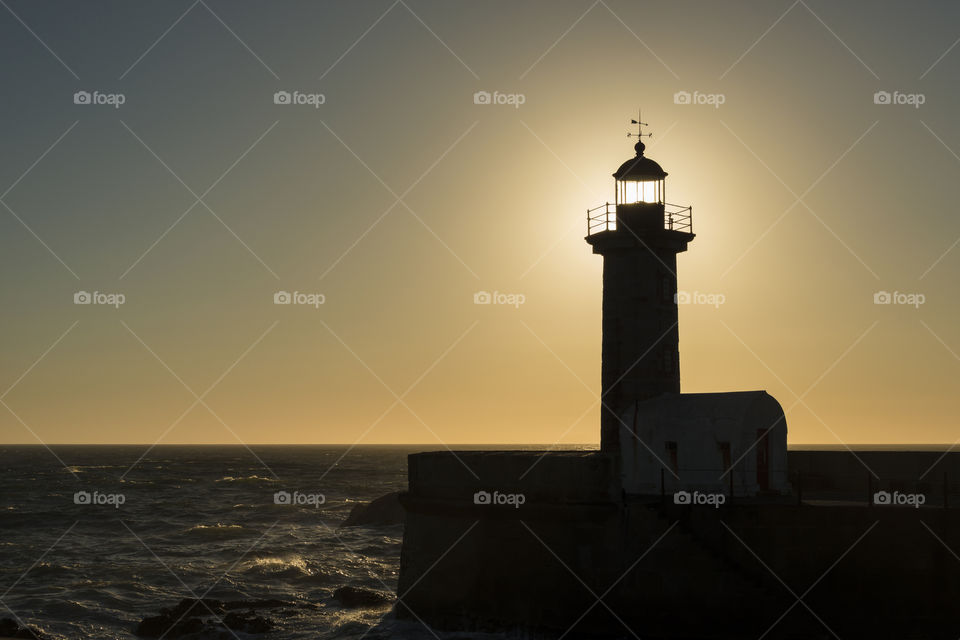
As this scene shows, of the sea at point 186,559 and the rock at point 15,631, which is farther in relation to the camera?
the sea at point 186,559

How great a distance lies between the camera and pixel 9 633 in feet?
76.7

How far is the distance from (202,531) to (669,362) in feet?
99.8

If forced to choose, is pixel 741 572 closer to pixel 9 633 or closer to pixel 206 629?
pixel 206 629

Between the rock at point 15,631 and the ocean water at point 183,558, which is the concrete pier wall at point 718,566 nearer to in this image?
the ocean water at point 183,558

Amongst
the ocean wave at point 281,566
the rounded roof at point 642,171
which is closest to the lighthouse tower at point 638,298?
the rounded roof at point 642,171

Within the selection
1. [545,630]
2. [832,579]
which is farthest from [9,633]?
[832,579]

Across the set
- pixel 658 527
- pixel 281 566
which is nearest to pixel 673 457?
pixel 658 527

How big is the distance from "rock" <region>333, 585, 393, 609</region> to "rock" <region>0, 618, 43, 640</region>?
26.1 feet

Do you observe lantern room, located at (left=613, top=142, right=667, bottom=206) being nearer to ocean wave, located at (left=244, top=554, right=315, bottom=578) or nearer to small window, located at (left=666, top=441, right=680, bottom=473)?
small window, located at (left=666, top=441, right=680, bottom=473)

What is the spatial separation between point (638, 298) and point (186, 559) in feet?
73.3

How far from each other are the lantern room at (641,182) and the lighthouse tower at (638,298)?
0.08 feet

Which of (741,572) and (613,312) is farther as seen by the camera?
(613,312)

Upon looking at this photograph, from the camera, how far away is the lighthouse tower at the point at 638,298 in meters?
23.4

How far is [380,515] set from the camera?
48.4 metres
